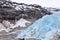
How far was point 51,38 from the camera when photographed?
14.4 ft

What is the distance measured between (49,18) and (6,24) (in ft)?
10.9

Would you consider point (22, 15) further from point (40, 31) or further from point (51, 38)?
point (51, 38)

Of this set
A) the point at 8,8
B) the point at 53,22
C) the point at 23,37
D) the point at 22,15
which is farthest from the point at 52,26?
the point at 8,8

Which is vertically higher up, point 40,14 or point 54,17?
point 54,17

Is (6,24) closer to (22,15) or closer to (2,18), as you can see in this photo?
(2,18)

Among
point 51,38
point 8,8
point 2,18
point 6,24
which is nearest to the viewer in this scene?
point 51,38

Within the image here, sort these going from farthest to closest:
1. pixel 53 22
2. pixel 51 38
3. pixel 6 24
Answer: pixel 6 24 → pixel 53 22 → pixel 51 38

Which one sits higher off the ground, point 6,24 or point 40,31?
point 40,31

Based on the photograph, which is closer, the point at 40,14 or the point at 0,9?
the point at 0,9

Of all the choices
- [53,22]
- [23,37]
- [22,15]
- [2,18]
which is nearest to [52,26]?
[53,22]

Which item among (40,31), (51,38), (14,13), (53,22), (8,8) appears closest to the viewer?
(51,38)

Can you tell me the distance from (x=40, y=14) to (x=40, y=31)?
21.5 ft

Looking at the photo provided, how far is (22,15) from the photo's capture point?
10.8 meters

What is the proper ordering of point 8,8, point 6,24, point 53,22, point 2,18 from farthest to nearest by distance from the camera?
point 8,8
point 2,18
point 6,24
point 53,22
